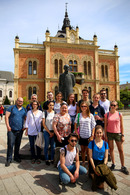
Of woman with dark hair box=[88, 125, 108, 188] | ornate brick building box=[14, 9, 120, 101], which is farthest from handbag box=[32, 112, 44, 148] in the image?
ornate brick building box=[14, 9, 120, 101]

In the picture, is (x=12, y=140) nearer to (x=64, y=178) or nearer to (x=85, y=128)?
(x=64, y=178)

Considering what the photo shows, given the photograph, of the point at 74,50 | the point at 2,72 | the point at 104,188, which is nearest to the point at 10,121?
the point at 104,188

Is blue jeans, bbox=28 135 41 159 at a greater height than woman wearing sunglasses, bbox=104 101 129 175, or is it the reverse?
woman wearing sunglasses, bbox=104 101 129 175

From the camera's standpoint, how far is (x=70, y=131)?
370cm

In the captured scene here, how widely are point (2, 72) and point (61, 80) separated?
4867cm

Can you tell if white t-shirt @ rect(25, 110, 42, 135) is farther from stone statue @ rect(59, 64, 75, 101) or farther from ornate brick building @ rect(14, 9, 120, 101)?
ornate brick building @ rect(14, 9, 120, 101)

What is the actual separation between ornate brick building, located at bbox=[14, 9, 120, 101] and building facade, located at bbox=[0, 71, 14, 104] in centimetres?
2569

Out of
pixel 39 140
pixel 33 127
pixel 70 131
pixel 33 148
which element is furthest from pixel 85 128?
pixel 33 148

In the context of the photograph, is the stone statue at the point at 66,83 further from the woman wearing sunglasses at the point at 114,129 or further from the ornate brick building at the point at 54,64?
the ornate brick building at the point at 54,64

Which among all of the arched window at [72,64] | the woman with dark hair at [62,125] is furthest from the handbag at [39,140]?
the arched window at [72,64]

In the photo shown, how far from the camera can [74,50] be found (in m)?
25.6

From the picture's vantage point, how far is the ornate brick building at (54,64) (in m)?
23.9

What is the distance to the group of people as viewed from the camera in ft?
10.1

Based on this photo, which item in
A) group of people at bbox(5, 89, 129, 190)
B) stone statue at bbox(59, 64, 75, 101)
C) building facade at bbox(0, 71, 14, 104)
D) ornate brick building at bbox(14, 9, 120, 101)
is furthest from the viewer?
building facade at bbox(0, 71, 14, 104)
